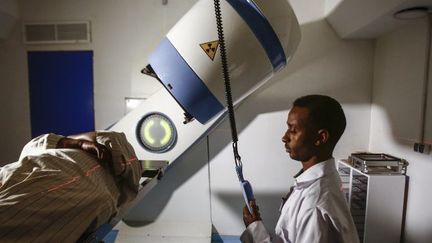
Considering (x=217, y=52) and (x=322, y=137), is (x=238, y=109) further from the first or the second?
(x=322, y=137)

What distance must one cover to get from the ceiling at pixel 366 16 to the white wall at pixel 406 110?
Answer: 12cm

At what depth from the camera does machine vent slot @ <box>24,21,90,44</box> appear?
206 cm

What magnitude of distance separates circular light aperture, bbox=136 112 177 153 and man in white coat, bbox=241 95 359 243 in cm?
76

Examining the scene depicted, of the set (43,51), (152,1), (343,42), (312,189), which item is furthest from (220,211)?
(43,51)

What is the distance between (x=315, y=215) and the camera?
0.68 m

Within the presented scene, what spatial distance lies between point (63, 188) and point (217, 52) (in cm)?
65

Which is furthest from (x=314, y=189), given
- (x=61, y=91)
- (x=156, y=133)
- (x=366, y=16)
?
(x=61, y=91)

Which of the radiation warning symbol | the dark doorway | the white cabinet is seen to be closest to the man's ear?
the radiation warning symbol

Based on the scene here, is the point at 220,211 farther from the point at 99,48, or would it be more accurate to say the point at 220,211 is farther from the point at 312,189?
the point at 99,48

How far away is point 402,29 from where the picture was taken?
1.64 m

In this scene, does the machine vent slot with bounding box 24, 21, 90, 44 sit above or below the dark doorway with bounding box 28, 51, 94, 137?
above

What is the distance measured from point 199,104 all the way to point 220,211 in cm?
134

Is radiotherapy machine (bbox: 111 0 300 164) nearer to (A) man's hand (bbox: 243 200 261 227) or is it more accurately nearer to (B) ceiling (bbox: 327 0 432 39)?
(A) man's hand (bbox: 243 200 261 227)

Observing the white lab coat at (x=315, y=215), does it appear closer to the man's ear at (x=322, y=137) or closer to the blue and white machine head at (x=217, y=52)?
the man's ear at (x=322, y=137)
